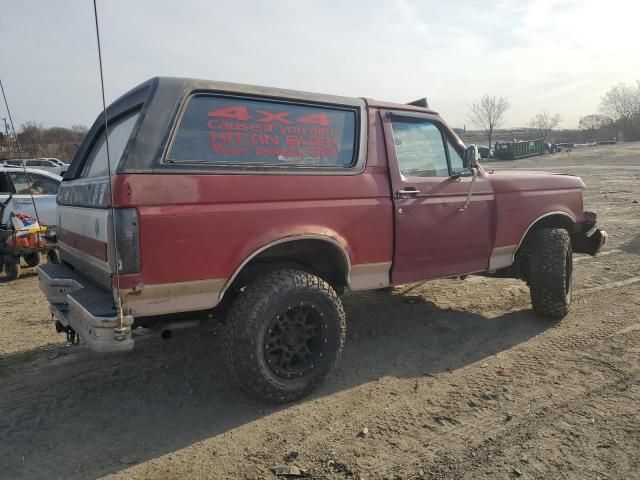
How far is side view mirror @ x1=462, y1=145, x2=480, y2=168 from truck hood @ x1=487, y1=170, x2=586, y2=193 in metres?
0.29

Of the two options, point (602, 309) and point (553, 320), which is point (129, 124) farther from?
point (602, 309)

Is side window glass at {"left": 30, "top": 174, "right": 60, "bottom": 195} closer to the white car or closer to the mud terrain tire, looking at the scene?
the white car

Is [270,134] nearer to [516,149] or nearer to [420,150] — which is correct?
[420,150]

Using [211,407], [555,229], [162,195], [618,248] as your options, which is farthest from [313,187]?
[618,248]

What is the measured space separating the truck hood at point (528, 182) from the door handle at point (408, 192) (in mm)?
1040

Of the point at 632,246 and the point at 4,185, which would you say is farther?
the point at 4,185

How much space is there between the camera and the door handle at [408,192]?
12.4 ft

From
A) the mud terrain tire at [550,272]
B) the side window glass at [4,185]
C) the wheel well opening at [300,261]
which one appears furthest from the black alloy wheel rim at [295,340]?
the side window glass at [4,185]

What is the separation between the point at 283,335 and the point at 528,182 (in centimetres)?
299

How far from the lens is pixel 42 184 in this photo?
9.28 m

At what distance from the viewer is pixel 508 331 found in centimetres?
458

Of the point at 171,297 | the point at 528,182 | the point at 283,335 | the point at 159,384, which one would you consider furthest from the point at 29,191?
the point at 528,182

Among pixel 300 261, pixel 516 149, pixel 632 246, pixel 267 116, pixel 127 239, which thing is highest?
pixel 516 149

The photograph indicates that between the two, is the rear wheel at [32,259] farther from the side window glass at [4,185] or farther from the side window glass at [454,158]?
the side window glass at [454,158]
